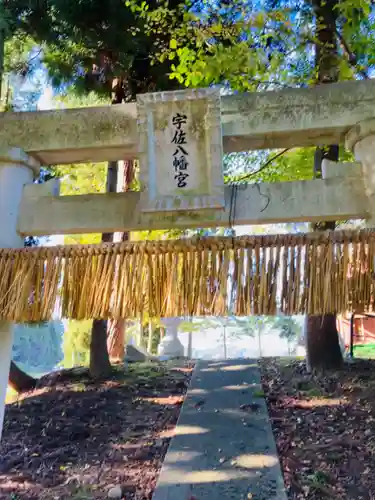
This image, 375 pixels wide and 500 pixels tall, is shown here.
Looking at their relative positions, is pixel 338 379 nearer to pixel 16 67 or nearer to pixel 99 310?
pixel 99 310

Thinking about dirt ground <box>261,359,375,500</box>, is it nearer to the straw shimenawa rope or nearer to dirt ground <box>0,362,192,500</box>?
dirt ground <box>0,362,192,500</box>

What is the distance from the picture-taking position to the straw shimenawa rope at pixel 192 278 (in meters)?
2.41

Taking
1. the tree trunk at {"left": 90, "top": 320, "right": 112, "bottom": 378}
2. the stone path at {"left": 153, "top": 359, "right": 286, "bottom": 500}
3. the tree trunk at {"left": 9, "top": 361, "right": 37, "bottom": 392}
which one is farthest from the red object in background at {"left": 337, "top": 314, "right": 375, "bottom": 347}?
the tree trunk at {"left": 9, "top": 361, "right": 37, "bottom": 392}

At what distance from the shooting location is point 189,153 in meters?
2.72

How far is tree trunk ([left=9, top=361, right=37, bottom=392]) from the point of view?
7.08 m

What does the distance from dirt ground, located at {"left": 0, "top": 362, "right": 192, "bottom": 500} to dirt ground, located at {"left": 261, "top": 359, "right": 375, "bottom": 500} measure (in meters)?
1.25

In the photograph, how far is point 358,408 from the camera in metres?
4.96

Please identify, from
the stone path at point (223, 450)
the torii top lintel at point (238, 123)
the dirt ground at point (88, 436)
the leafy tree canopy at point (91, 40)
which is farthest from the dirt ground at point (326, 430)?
the leafy tree canopy at point (91, 40)

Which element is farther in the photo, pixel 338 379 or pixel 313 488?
pixel 338 379

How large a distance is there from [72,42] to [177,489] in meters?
5.37

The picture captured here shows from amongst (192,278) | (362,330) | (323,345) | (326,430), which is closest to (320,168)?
(323,345)

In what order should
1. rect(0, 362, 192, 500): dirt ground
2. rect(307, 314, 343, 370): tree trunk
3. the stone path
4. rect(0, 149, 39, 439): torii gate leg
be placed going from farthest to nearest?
rect(307, 314, 343, 370): tree trunk < rect(0, 362, 192, 500): dirt ground < the stone path < rect(0, 149, 39, 439): torii gate leg

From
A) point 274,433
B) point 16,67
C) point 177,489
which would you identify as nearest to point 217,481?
point 177,489

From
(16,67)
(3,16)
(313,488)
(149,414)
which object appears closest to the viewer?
(313,488)
